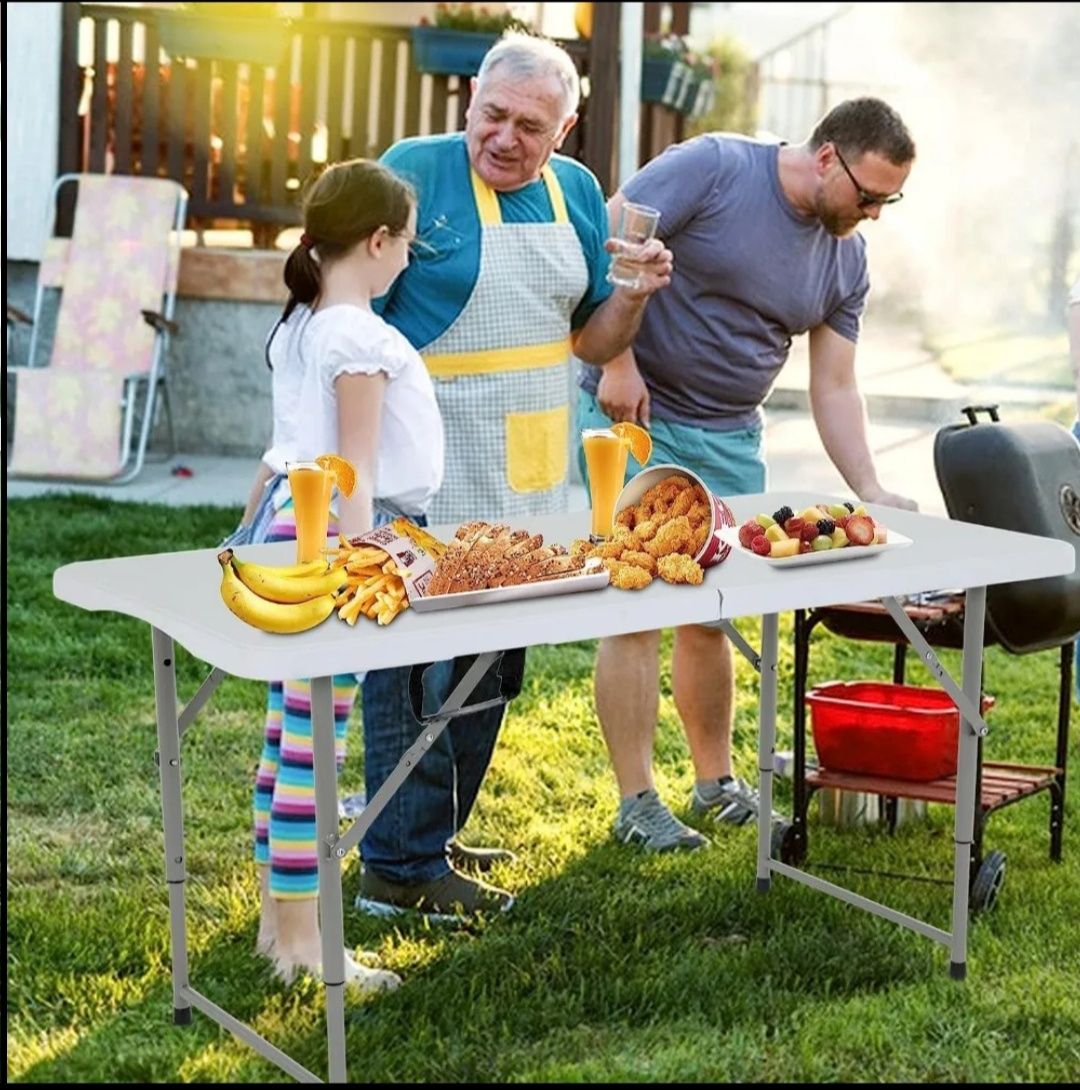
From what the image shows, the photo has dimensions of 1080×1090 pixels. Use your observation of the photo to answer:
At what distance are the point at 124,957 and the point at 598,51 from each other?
6.43 m

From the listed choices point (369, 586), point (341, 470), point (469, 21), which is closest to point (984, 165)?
Result: point (469, 21)

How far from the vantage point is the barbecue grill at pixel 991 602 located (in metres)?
4.21

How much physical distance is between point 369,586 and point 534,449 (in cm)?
126

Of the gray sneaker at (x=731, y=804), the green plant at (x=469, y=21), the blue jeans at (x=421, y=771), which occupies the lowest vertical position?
the gray sneaker at (x=731, y=804)

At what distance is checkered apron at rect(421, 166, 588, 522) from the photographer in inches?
165

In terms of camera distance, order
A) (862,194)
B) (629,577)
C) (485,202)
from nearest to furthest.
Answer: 1. (629,577)
2. (485,202)
3. (862,194)

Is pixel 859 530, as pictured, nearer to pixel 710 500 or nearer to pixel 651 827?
pixel 710 500

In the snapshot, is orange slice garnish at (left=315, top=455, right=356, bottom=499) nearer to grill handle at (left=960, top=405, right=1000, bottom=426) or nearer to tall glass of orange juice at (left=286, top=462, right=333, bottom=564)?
tall glass of orange juice at (left=286, top=462, right=333, bottom=564)

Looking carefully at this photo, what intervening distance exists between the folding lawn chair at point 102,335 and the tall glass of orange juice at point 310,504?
5482 millimetres

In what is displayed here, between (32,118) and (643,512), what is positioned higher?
(32,118)

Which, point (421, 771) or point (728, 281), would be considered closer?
point (421, 771)

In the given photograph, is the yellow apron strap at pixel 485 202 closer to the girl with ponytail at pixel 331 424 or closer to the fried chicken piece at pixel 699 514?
the girl with ponytail at pixel 331 424

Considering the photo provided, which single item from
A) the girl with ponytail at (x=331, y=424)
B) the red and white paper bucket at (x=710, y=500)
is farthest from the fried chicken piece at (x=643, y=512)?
the girl with ponytail at (x=331, y=424)

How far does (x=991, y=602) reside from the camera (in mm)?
4242
